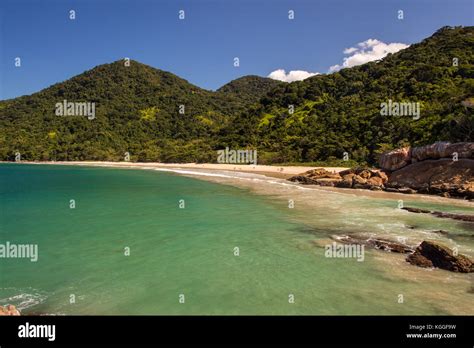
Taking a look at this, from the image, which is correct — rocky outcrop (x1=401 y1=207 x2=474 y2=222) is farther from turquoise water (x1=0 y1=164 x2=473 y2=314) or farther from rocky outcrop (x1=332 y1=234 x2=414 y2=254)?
rocky outcrop (x1=332 y1=234 x2=414 y2=254)

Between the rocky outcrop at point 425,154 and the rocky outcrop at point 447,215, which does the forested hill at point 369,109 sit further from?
the rocky outcrop at point 447,215

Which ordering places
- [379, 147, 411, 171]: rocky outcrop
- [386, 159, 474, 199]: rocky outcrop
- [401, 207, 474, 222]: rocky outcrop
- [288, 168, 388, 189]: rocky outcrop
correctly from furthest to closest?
[379, 147, 411, 171]: rocky outcrop
[288, 168, 388, 189]: rocky outcrop
[386, 159, 474, 199]: rocky outcrop
[401, 207, 474, 222]: rocky outcrop

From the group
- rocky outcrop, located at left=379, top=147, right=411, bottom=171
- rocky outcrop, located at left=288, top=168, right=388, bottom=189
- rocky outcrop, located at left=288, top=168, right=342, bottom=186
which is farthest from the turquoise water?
rocky outcrop, located at left=288, top=168, right=342, bottom=186

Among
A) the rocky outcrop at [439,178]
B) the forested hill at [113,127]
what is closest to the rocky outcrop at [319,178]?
the rocky outcrop at [439,178]

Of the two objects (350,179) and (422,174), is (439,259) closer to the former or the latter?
(422,174)

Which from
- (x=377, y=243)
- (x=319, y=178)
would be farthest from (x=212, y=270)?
(x=319, y=178)

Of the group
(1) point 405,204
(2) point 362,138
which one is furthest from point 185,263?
(2) point 362,138
